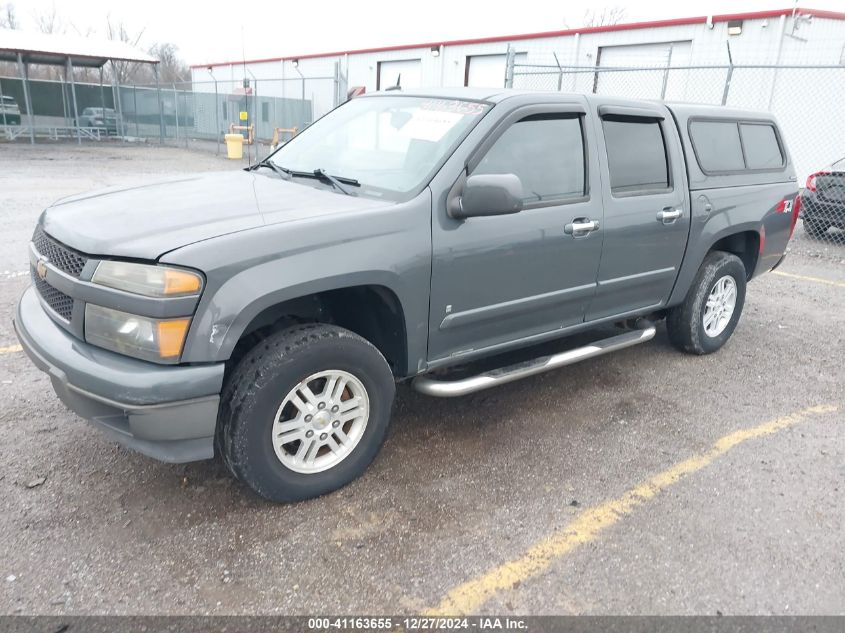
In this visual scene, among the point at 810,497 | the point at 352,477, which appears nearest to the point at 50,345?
the point at 352,477

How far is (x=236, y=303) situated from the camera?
2639 millimetres

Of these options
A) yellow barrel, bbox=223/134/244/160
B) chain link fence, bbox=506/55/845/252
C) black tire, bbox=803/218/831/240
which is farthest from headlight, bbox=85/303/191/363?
yellow barrel, bbox=223/134/244/160

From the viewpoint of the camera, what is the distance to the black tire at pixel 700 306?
16.2ft

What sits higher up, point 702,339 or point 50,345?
point 50,345

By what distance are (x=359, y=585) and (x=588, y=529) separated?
1081 millimetres

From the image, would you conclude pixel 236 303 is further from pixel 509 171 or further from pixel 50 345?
pixel 509 171

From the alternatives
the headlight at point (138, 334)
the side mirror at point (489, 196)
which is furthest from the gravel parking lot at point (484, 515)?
the side mirror at point (489, 196)

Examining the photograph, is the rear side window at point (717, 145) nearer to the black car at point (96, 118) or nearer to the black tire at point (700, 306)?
the black tire at point (700, 306)

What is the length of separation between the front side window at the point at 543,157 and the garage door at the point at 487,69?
17.7 m

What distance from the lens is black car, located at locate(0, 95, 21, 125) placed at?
2330cm

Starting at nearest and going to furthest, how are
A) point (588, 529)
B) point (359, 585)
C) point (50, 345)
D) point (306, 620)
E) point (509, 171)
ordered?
1. point (306, 620)
2. point (359, 585)
3. point (50, 345)
4. point (588, 529)
5. point (509, 171)

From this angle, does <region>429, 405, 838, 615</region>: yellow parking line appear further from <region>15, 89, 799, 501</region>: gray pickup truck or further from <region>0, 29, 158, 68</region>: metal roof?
<region>0, 29, 158, 68</region>: metal roof

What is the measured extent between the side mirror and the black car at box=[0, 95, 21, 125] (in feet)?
83.6

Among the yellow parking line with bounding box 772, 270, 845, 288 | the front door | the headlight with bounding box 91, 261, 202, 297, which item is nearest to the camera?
the headlight with bounding box 91, 261, 202, 297
